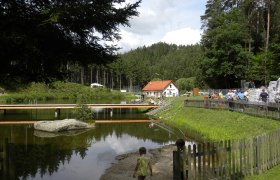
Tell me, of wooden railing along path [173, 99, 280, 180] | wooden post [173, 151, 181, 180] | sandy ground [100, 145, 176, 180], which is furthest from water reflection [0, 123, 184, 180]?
wooden railing along path [173, 99, 280, 180]

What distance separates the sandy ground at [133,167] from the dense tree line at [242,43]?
27.6m

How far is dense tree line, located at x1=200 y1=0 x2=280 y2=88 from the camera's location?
48.1m

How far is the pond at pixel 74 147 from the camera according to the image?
58.1ft

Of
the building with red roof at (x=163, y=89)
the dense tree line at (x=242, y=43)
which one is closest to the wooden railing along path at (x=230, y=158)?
the dense tree line at (x=242, y=43)

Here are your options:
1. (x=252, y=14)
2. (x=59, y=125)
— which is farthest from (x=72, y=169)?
(x=252, y=14)

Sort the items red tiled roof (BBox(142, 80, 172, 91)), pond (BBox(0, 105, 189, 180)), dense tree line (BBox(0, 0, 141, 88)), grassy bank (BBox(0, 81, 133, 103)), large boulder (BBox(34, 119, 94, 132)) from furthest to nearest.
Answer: red tiled roof (BBox(142, 80, 172, 91)), grassy bank (BBox(0, 81, 133, 103)), large boulder (BBox(34, 119, 94, 132)), pond (BBox(0, 105, 189, 180)), dense tree line (BBox(0, 0, 141, 88))

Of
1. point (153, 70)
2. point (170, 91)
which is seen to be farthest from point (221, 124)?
point (153, 70)

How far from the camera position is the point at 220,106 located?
34312mm

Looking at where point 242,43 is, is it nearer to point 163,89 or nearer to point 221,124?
point 221,124

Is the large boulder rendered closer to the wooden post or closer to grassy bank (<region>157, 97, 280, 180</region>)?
grassy bank (<region>157, 97, 280, 180</region>)

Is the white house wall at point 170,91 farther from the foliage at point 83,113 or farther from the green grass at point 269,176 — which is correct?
the green grass at point 269,176

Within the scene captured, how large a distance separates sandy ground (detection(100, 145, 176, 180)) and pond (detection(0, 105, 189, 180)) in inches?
27.7

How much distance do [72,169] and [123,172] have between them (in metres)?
3.34

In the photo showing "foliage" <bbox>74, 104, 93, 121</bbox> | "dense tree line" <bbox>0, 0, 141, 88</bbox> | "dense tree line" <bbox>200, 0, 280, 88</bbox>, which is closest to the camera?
"dense tree line" <bbox>0, 0, 141, 88</bbox>
